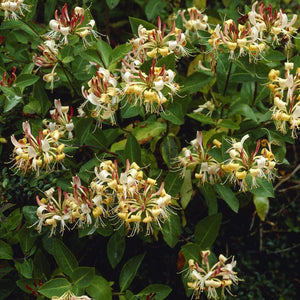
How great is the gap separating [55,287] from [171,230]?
17.1 inches

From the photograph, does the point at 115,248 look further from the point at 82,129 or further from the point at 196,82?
the point at 196,82

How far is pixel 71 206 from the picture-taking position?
54.2 inches

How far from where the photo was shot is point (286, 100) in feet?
4.89

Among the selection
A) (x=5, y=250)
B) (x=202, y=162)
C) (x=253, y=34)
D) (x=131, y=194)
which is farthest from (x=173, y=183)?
(x=5, y=250)

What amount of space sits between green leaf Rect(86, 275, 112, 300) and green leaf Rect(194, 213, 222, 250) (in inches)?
15.0

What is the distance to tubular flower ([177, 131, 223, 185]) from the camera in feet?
4.96

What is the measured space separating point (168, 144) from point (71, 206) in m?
0.51

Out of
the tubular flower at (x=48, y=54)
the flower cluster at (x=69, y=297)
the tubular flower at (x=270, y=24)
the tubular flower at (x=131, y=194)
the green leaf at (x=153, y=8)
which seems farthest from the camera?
the green leaf at (x=153, y=8)

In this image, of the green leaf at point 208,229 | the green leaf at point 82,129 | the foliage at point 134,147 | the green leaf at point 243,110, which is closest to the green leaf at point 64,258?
the foliage at point 134,147

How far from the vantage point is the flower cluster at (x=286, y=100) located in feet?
4.52

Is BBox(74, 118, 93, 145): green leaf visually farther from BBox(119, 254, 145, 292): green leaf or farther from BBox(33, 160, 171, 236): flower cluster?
BBox(119, 254, 145, 292): green leaf

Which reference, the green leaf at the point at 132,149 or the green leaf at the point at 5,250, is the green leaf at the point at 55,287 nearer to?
the green leaf at the point at 5,250

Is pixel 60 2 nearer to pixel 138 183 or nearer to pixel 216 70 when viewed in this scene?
pixel 216 70

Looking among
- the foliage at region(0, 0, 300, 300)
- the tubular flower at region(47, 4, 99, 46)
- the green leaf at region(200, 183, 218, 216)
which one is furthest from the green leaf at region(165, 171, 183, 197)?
the tubular flower at region(47, 4, 99, 46)
